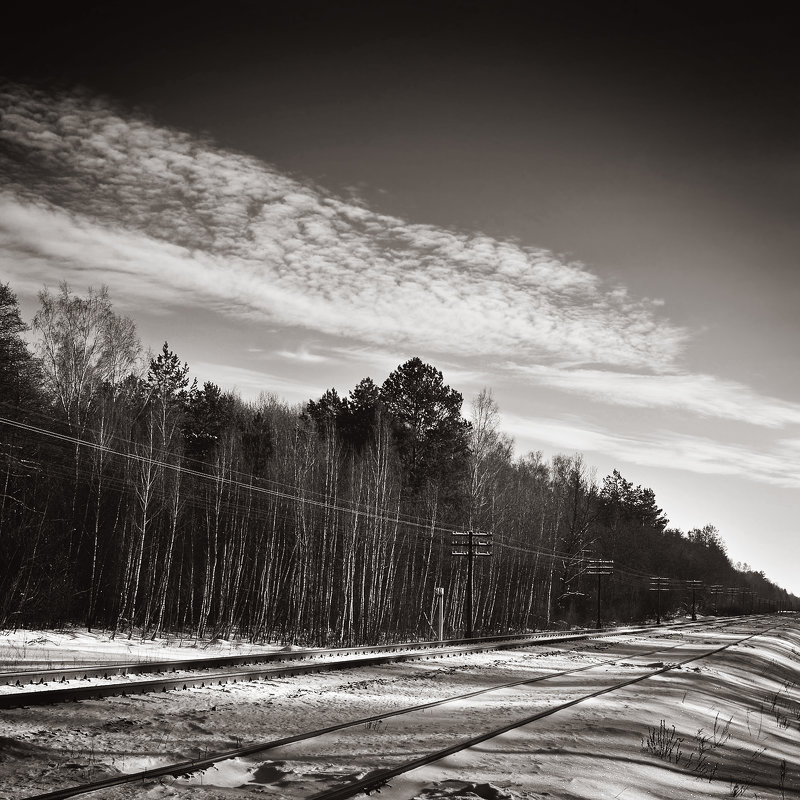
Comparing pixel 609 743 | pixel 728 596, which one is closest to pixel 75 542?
pixel 609 743

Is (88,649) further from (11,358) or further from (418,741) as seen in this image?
(418,741)

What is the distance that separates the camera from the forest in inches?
1144

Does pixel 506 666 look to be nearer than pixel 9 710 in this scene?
No

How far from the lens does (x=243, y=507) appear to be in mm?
40281

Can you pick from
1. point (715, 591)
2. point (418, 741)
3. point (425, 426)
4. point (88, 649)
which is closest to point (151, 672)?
point (418, 741)

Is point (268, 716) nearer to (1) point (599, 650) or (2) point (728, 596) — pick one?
(1) point (599, 650)

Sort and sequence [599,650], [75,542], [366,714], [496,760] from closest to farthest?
[496,760] < [366,714] < [599,650] < [75,542]

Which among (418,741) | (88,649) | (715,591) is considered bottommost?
(715,591)

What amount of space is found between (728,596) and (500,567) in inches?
4131

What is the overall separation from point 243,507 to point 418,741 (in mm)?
31639

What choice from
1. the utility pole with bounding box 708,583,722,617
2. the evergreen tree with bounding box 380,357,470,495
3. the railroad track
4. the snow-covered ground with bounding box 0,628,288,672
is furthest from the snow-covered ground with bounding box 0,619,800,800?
the utility pole with bounding box 708,583,722,617

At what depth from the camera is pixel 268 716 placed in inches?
434

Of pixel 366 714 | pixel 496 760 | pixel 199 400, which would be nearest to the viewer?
pixel 496 760

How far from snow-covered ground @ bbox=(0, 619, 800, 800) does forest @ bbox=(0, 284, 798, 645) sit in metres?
14.5
